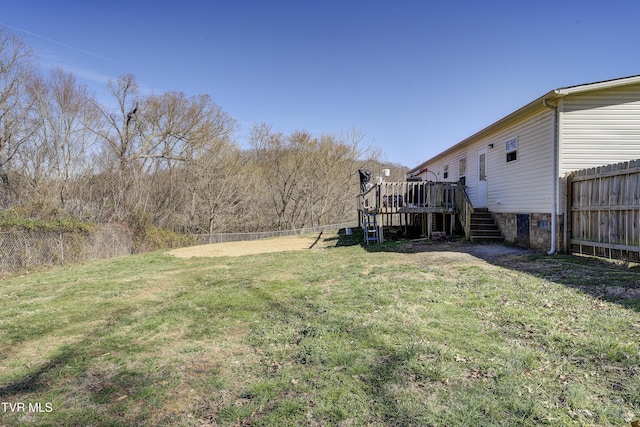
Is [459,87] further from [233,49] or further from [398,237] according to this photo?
[233,49]

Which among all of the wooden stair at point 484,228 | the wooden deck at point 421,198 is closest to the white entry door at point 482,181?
the wooden stair at point 484,228

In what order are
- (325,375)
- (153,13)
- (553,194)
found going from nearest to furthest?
(325,375) < (553,194) < (153,13)

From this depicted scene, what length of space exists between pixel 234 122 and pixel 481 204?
61.0 feet

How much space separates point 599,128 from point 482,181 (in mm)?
4090

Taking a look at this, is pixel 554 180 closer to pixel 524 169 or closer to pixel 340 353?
pixel 524 169

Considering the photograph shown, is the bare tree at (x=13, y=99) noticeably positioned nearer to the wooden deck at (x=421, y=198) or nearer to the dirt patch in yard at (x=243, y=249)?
the dirt patch in yard at (x=243, y=249)

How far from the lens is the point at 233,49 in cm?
1491

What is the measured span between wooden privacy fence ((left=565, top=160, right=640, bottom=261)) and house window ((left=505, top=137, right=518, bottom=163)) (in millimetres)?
2260

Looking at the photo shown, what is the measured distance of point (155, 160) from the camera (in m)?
21.0

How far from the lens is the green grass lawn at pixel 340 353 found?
2.12 metres

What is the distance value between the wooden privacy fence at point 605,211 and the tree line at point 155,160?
56.3 ft

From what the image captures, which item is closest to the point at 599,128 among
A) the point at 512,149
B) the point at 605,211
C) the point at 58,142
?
the point at 512,149

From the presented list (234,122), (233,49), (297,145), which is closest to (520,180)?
(233,49)

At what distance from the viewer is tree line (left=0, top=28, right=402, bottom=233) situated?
619 inches
